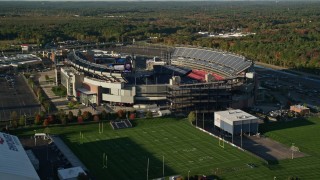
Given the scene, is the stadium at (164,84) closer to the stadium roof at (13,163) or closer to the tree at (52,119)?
the tree at (52,119)

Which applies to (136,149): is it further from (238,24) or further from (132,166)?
(238,24)

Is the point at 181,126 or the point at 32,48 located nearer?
the point at 181,126

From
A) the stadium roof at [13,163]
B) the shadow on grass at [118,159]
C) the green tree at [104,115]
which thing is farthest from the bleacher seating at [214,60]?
the stadium roof at [13,163]

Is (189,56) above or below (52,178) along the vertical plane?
above

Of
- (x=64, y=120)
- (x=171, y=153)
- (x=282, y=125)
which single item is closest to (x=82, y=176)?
(x=171, y=153)

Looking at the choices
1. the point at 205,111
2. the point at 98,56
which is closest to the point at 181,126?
the point at 205,111

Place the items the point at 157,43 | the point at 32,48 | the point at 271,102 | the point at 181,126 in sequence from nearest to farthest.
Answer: the point at 181,126, the point at 271,102, the point at 32,48, the point at 157,43

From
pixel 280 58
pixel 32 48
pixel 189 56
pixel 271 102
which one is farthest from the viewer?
pixel 32 48
